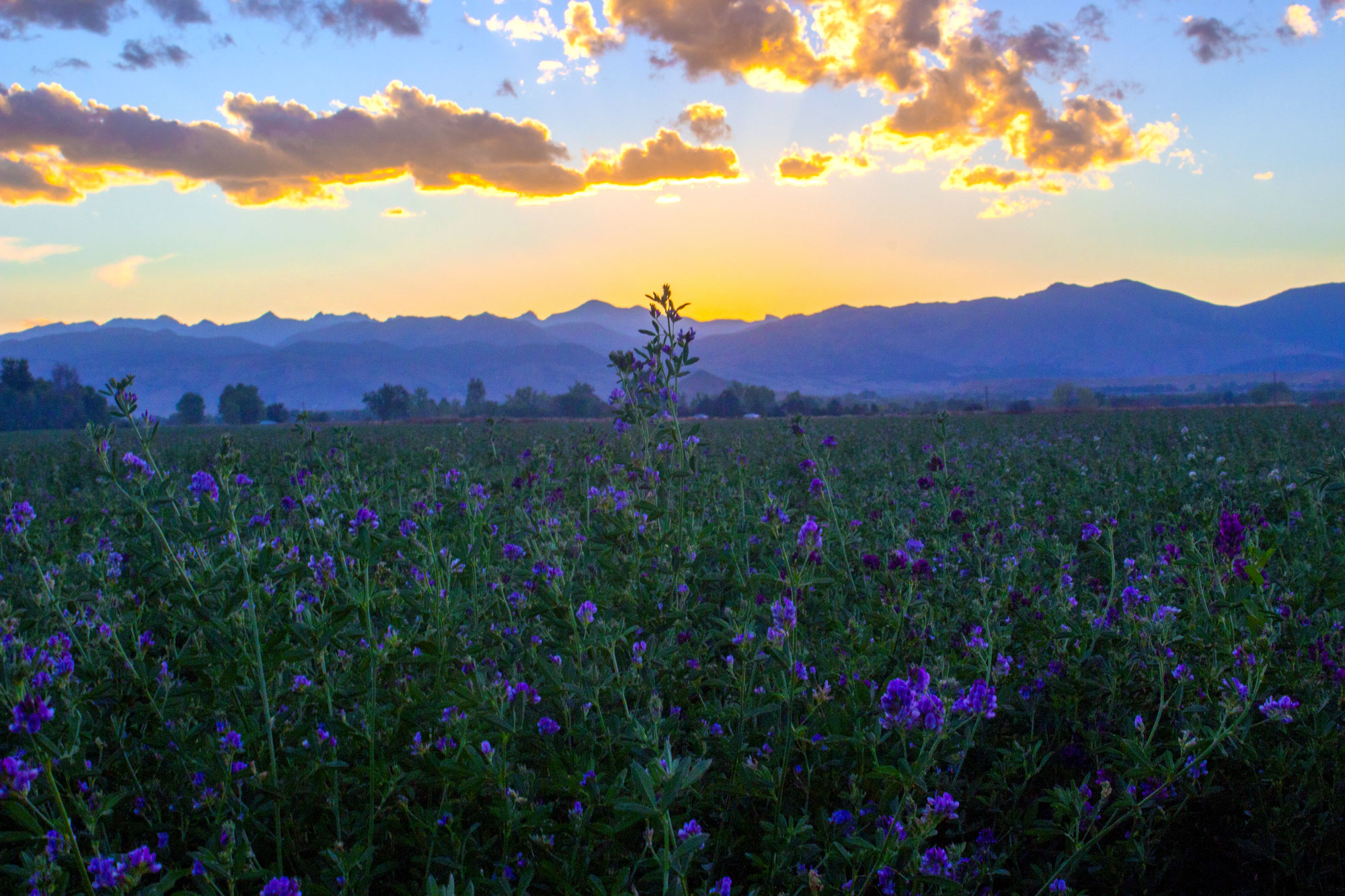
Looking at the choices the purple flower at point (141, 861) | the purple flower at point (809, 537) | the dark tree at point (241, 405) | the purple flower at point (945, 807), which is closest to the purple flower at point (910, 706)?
the purple flower at point (945, 807)

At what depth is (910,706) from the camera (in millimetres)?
1741

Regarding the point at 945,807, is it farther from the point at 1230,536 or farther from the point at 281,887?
the point at 1230,536

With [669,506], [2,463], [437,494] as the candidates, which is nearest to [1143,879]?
[669,506]

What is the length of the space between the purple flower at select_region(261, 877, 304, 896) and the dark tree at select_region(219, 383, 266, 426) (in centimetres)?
11301

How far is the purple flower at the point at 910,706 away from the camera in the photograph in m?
1.74

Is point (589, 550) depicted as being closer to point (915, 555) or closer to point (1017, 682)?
point (915, 555)

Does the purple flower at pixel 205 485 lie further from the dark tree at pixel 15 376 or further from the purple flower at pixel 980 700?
the dark tree at pixel 15 376

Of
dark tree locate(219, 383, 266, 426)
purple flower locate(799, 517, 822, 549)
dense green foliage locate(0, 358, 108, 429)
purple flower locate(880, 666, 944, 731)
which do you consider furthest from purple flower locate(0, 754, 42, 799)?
dark tree locate(219, 383, 266, 426)

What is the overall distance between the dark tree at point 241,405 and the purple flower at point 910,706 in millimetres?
113830

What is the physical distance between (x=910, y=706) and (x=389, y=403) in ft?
294

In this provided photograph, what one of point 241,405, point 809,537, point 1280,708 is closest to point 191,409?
point 241,405

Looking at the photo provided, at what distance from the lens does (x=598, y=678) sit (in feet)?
8.04

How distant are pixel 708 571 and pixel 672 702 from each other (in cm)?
103

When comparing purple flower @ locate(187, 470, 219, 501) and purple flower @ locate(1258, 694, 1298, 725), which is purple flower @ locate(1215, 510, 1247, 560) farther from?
purple flower @ locate(187, 470, 219, 501)
